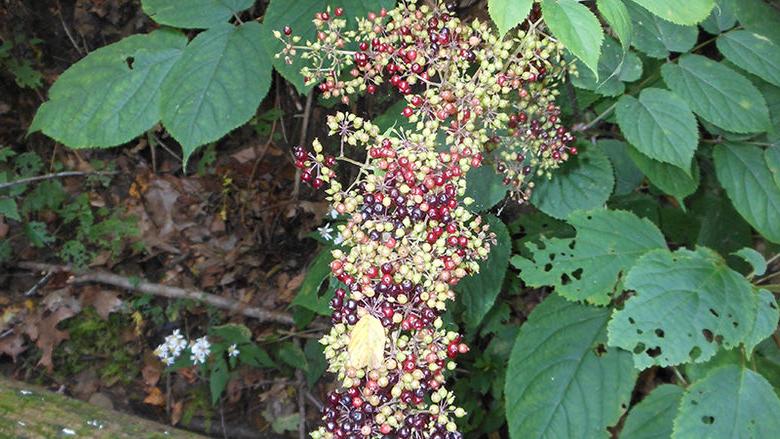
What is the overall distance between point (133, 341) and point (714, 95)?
138 inches

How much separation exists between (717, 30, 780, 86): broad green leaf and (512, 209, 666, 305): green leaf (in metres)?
0.57

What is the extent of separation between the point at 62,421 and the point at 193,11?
1.42 m

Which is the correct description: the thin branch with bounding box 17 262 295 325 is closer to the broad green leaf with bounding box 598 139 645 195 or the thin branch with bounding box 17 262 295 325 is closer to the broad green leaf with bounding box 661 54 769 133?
the broad green leaf with bounding box 598 139 645 195

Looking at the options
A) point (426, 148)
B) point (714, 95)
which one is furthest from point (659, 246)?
point (426, 148)

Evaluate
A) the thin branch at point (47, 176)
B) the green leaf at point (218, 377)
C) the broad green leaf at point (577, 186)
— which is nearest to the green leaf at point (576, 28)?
the broad green leaf at point (577, 186)

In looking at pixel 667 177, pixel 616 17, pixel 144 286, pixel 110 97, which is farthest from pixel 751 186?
pixel 144 286

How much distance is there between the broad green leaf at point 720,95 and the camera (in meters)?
2.14

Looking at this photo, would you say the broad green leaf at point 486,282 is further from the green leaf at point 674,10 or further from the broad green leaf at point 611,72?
the green leaf at point 674,10

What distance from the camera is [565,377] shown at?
2.41 meters

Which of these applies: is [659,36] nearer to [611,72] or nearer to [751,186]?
[611,72]

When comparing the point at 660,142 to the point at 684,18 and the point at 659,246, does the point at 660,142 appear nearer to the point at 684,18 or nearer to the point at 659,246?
the point at 659,246

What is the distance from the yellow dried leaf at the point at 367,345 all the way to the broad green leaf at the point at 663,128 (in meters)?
1.18

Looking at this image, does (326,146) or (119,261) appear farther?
(119,261)

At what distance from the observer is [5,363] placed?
4.26 metres
